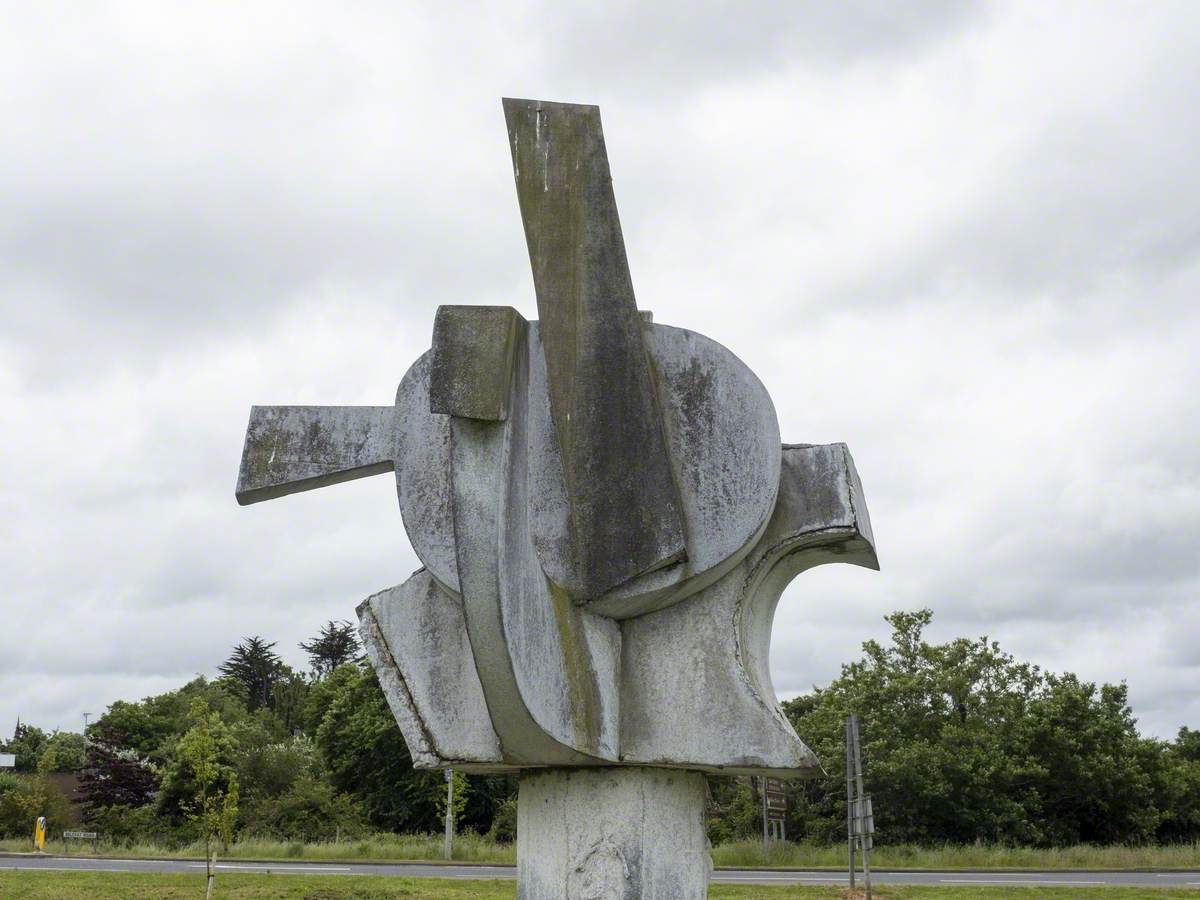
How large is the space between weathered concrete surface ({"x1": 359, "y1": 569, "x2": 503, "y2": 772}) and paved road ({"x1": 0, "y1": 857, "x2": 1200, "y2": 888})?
13858mm

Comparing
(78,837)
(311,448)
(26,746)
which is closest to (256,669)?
(26,746)

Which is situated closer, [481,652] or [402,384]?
[481,652]

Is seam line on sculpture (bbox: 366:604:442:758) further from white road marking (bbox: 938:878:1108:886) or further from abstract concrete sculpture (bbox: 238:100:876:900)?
white road marking (bbox: 938:878:1108:886)

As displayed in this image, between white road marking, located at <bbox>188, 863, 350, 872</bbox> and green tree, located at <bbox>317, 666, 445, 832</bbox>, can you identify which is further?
green tree, located at <bbox>317, 666, 445, 832</bbox>

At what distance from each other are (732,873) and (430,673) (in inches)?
650

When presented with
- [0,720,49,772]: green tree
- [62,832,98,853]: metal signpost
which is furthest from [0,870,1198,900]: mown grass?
[0,720,49,772]: green tree

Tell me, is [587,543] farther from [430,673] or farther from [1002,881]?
[1002,881]

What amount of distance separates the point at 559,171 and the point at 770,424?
4.75 feet

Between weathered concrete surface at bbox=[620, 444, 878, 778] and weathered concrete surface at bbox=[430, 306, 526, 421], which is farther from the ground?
weathered concrete surface at bbox=[430, 306, 526, 421]

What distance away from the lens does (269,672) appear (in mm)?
62719

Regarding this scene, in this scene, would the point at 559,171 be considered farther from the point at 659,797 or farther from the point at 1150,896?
the point at 1150,896

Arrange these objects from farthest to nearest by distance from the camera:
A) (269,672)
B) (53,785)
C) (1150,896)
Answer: (269,672) < (53,785) < (1150,896)

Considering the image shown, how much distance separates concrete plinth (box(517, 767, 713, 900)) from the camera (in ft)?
16.4

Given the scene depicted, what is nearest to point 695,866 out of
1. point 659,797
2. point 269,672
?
point 659,797
